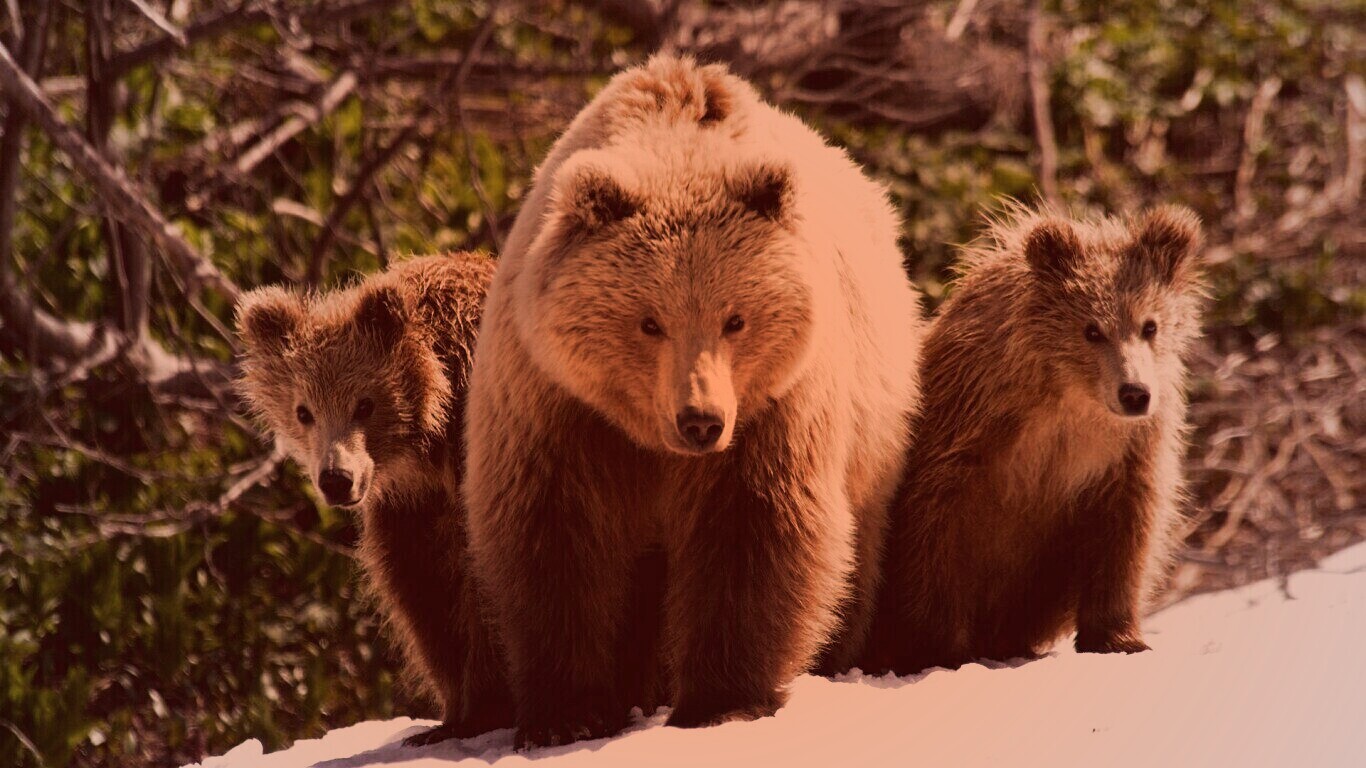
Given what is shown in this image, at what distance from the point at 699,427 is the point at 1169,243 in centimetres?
205

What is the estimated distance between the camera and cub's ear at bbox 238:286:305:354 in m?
4.64

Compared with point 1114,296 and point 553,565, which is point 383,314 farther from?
point 1114,296

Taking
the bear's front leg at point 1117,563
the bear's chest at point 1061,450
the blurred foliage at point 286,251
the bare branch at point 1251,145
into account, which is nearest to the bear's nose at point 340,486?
the bear's chest at point 1061,450

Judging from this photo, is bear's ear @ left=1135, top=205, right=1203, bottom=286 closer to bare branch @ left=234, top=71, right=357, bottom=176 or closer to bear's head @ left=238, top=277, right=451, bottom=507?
bear's head @ left=238, top=277, right=451, bottom=507

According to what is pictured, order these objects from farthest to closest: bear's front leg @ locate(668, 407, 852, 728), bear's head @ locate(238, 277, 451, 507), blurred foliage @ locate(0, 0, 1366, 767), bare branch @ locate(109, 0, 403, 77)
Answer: blurred foliage @ locate(0, 0, 1366, 767) → bare branch @ locate(109, 0, 403, 77) → bear's head @ locate(238, 277, 451, 507) → bear's front leg @ locate(668, 407, 852, 728)

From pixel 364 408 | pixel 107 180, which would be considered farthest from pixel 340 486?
pixel 107 180

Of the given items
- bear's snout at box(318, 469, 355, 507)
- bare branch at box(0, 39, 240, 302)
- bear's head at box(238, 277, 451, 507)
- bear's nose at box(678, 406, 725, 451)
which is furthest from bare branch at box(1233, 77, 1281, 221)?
bear's snout at box(318, 469, 355, 507)

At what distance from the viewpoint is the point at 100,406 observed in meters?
7.88

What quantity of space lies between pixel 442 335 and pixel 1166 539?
8.58ft

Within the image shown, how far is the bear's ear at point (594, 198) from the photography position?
153 inches

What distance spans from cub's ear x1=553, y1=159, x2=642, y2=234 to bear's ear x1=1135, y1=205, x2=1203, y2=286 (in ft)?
6.18

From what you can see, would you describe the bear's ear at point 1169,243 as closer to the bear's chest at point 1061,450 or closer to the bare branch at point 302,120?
the bear's chest at point 1061,450

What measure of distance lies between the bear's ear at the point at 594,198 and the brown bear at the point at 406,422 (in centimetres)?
81

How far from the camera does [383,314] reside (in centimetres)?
449
